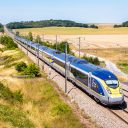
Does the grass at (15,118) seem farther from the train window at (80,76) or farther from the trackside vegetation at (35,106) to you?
the train window at (80,76)

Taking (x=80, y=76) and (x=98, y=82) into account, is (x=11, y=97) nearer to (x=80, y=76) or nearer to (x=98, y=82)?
(x=80, y=76)

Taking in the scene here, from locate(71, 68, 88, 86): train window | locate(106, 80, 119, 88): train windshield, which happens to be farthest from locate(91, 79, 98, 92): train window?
locate(71, 68, 88, 86): train window

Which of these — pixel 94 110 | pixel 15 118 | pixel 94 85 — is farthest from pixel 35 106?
pixel 15 118

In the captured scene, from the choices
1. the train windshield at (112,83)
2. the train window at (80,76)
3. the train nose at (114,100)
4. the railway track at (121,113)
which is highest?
the train windshield at (112,83)

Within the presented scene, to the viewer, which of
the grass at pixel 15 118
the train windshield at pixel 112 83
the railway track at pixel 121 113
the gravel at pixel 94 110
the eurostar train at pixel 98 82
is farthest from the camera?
the train windshield at pixel 112 83

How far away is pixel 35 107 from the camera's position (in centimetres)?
3575

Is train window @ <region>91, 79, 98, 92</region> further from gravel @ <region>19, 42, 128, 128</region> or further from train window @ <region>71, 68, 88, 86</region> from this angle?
train window @ <region>71, 68, 88, 86</region>

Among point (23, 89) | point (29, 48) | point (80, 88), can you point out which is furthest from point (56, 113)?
point (29, 48)

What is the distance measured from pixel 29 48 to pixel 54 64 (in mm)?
48438

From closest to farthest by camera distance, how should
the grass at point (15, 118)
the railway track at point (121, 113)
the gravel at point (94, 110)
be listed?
the grass at point (15, 118), the gravel at point (94, 110), the railway track at point (121, 113)

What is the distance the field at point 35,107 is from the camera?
93.6 ft

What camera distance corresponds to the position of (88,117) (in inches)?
1237

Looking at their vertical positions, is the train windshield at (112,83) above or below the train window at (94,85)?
above

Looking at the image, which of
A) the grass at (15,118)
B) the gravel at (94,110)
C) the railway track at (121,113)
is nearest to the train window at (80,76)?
the gravel at (94,110)
